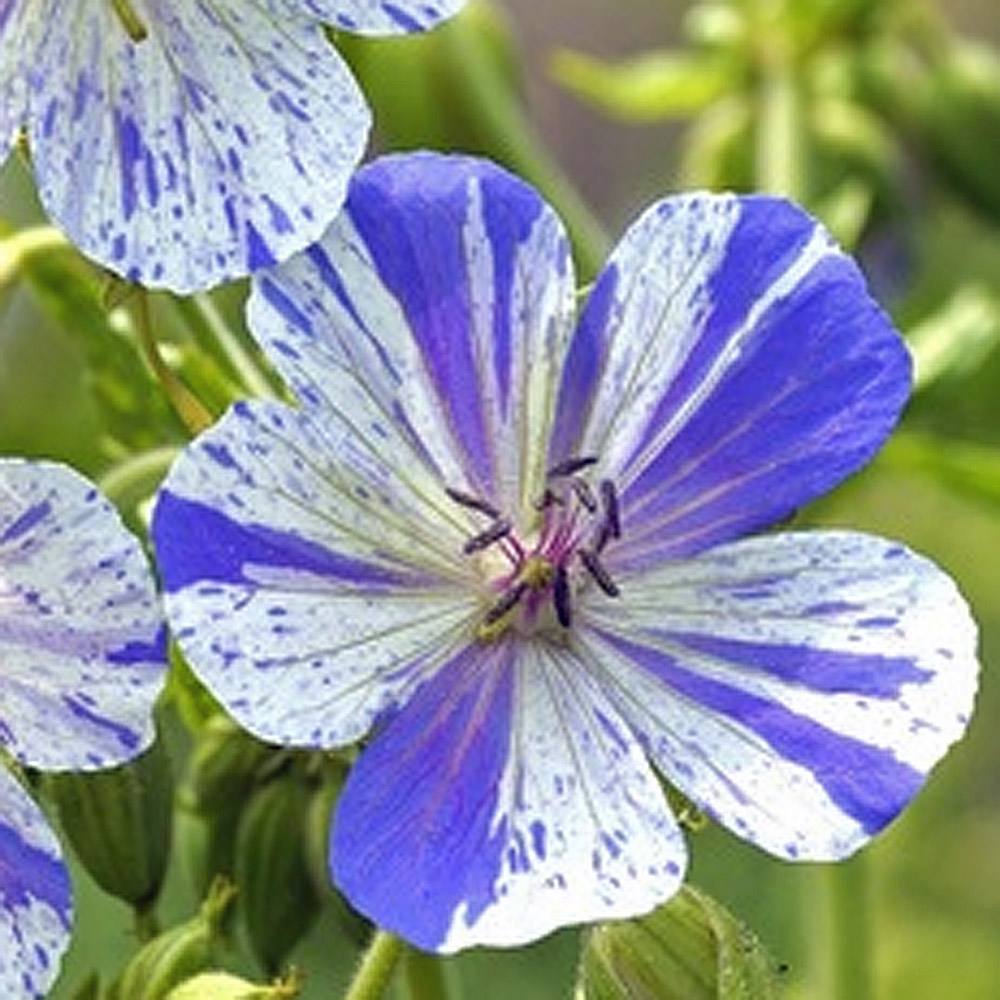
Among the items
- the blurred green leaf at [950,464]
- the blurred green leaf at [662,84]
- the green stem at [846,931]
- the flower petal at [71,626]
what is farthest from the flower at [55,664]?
the blurred green leaf at [662,84]

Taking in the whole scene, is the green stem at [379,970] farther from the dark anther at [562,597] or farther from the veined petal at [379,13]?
the veined petal at [379,13]

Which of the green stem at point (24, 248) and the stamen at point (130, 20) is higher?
the stamen at point (130, 20)

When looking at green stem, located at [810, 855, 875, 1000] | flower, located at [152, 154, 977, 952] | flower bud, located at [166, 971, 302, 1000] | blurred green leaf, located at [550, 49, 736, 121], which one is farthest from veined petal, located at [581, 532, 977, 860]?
blurred green leaf, located at [550, 49, 736, 121]

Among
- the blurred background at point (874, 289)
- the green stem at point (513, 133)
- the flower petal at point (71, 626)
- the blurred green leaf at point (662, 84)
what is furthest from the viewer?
the blurred green leaf at point (662, 84)

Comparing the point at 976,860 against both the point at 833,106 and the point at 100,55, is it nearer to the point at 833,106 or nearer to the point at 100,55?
the point at 833,106

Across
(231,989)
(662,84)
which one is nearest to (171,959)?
(231,989)

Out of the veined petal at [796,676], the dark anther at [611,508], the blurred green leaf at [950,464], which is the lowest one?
the blurred green leaf at [950,464]

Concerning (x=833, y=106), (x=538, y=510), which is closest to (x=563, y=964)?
(x=833, y=106)
